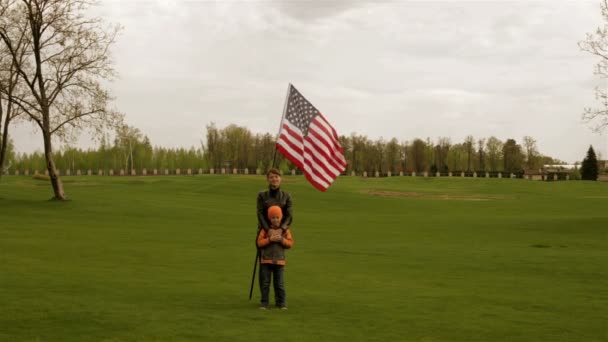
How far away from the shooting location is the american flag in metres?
17.1

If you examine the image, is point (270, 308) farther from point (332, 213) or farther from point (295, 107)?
point (332, 213)

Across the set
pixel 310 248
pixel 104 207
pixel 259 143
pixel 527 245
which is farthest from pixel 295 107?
pixel 259 143

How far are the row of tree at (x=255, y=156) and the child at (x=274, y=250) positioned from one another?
156 metres

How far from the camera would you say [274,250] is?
1416 cm

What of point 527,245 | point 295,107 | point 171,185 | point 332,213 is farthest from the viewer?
point 171,185

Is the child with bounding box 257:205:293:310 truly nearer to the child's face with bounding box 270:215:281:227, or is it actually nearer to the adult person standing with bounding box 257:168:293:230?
the child's face with bounding box 270:215:281:227

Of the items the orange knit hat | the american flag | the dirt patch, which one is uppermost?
the american flag

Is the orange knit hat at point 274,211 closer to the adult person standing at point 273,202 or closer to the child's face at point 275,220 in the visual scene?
the child's face at point 275,220

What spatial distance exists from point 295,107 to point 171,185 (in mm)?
61012

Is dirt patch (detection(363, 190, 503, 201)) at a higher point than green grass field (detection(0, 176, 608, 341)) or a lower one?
higher

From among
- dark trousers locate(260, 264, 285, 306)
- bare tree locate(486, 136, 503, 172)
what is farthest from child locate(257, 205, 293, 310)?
bare tree locate(486, 136, 503, 172)

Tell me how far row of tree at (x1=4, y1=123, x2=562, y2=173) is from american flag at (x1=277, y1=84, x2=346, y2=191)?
153 meters

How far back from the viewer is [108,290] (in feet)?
53.4

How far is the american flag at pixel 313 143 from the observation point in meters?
17.1
